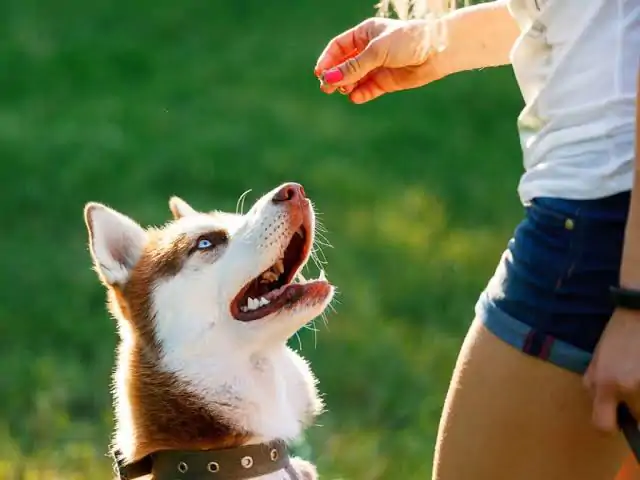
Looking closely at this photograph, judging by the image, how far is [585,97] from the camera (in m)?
1.73

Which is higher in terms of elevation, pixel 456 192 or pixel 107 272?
pixel 107 272

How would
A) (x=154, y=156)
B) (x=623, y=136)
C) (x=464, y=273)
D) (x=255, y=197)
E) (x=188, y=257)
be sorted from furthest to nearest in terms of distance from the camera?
(x=154, y=156)
(x=255, y=197)
(x=464, y=273)
(x=188, y=257)
(x=623, y=136)

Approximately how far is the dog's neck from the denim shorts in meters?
0.93

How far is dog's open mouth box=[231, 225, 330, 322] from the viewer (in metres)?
2.60

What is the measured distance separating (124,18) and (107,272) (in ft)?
21.1

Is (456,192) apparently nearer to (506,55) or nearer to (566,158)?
(506,55)

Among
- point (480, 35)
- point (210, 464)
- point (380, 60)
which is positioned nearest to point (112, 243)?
point (210, 464)

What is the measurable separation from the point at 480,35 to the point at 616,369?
986 millimetres

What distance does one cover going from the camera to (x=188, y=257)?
2.73m

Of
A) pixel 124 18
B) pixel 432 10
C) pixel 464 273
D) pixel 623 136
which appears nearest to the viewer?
pixel 623 136

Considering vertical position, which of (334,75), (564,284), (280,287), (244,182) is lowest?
(244,182)

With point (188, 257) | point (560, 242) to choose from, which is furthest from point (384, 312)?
point (560, 242)

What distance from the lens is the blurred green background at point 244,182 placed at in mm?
4102

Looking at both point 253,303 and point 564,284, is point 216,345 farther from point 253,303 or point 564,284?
point 564,284
